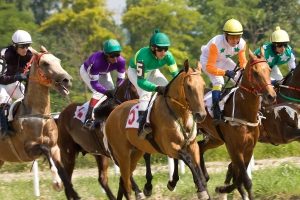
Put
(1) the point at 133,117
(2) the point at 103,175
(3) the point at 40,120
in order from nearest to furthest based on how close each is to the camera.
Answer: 1. (3) the point at 40,120
2. (1) the point at 133,117
3. (2) the point at 103,175

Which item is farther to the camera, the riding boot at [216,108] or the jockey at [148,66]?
the riding boot at [216,108]

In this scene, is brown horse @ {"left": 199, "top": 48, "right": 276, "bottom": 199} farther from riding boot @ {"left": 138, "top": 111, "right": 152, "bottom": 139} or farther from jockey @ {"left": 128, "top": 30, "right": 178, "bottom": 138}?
riding boot @ {"left": 138, "top": 111, "right": 152, "bottom": 139}

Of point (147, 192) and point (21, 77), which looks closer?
point (21, 77)

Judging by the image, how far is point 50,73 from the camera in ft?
34.2

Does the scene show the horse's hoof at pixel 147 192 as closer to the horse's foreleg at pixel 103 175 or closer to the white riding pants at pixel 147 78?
the horse's foreleg at pixel 103 175

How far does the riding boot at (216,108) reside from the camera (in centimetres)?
1138

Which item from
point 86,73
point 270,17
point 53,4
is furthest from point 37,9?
point 86,73

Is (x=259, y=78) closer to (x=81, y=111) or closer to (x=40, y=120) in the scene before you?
(x=40, y=120)

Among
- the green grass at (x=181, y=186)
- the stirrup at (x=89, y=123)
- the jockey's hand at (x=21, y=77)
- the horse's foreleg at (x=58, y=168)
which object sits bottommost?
the green grass at (x=181, y=186)

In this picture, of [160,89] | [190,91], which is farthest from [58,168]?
[190,91]

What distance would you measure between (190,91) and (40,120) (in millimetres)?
2317

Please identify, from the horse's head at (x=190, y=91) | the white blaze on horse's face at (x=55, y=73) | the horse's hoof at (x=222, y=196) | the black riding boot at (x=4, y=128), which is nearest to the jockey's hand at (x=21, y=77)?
the white blaze on horse's face at (x=55, y=73)

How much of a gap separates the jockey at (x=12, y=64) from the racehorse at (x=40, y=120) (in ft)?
0.58

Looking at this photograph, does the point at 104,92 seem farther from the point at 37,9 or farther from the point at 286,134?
the point at 37,9
